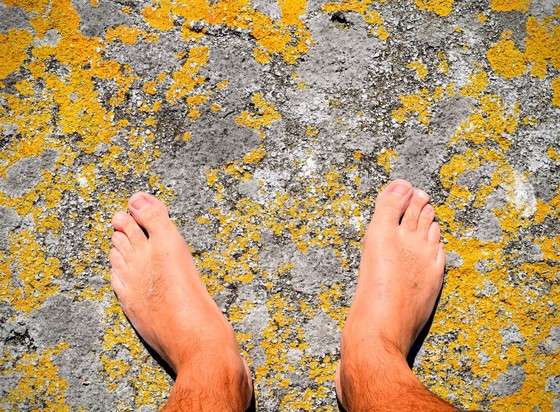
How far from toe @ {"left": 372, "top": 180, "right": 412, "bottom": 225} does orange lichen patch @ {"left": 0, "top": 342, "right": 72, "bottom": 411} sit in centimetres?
122

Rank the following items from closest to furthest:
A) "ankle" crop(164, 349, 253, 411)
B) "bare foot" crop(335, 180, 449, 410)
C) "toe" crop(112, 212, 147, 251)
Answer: "ankle" crop(164, 349, 253, 411) < "bare foot" crop(335, 180, 449, 410) < "toe" crop(112, 212, 147, 251)

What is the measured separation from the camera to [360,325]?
63.7 inches

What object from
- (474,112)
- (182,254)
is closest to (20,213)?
(182,254)

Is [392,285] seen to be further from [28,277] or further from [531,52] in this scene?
[28,277]

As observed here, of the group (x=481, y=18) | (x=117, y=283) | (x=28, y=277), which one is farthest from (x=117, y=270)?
(x=481, y=18)

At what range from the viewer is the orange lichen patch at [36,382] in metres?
1.64

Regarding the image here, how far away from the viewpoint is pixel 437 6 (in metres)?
1.74

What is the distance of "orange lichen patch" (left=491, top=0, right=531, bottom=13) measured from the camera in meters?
1.74

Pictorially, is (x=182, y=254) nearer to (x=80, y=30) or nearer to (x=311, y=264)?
(x=311, y=264)

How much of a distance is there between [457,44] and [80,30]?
1374mm

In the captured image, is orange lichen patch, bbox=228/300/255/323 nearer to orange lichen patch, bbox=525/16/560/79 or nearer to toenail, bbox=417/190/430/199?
toenail, bbox=417/190/430/199

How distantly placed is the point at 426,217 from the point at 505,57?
66cm

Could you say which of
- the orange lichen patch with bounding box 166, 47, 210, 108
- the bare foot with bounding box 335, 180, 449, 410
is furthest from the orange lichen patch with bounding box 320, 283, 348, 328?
the orange lichen patch with bounding box 166, 47, 210, 108

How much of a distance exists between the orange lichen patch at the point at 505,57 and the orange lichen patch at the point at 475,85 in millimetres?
60
